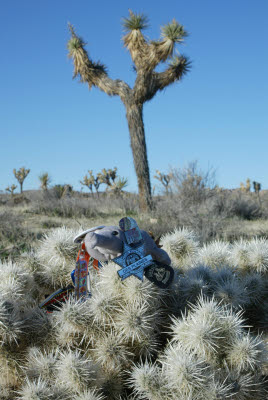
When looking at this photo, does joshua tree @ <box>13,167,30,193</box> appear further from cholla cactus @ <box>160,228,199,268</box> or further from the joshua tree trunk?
cholla cactus @ <box>160,228,199,268</box>

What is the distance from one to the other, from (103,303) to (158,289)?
0.45m

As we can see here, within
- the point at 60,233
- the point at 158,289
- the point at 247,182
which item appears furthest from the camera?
the point at 247,182

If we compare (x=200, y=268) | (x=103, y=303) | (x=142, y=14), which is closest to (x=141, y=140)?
(x=142, y=14)

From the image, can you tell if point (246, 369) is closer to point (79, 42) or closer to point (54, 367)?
point (54, 367)

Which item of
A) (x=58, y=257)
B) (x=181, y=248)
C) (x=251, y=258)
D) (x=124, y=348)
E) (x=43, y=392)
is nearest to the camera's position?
(x=43, y=392)

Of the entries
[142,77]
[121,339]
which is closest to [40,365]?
[121,339]

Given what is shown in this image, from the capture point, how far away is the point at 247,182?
87.6 ft

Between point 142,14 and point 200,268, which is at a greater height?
point 142,14

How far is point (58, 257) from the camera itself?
11.4 ft

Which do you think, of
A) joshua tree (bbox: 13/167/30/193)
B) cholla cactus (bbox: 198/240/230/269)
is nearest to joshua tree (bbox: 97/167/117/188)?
joshua tree (bbox: 13/167/30/193)

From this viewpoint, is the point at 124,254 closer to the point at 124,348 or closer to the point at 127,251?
the point at 127,251

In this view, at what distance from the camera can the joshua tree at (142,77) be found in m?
14.7

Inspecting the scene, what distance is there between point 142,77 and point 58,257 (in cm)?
1281

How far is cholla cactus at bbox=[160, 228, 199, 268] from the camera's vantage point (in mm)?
4043
